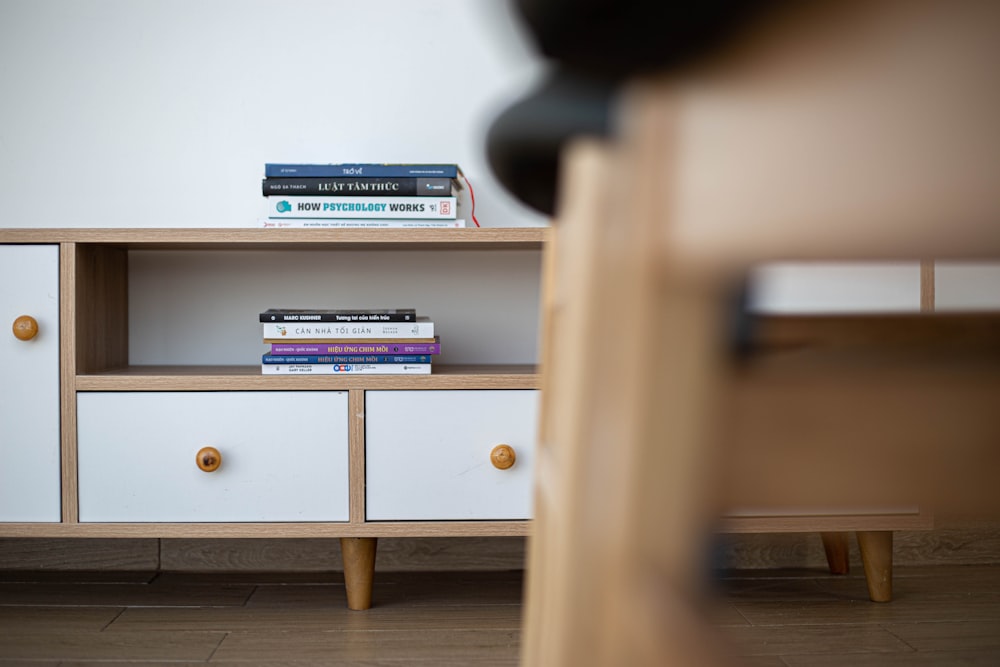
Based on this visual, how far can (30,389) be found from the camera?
1427mm

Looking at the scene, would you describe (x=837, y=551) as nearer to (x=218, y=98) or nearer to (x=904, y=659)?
(x=904, y=659)

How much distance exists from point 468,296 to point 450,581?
0.59 m

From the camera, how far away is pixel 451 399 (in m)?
1.45

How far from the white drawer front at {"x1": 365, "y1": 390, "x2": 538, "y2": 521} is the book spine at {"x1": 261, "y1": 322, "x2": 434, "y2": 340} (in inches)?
4.6

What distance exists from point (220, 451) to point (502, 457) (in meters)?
0.47

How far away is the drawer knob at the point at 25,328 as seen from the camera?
4.63 feet

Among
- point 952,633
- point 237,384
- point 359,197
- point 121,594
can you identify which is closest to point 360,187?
point 359,197

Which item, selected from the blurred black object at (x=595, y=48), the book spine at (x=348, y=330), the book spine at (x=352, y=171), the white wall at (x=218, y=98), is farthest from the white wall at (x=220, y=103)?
the blurred black object at (x=595, y=48)

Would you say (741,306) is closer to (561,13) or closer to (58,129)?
(561,13)

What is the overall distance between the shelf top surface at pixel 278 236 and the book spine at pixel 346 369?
0.21m

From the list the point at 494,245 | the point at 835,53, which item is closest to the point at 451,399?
the point at 494,245

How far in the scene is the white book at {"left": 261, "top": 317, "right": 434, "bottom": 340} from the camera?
1495 millimetres

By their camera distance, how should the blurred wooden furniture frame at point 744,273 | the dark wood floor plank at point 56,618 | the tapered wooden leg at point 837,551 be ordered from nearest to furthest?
1. the blurred wooden furniture frame at point 744,273
2. the dark wood floor plank at point 56,618
3. the tapered wooden leg at point 837,551

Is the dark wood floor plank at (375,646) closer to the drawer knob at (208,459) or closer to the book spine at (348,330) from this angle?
the drawer knob at (208,459)
